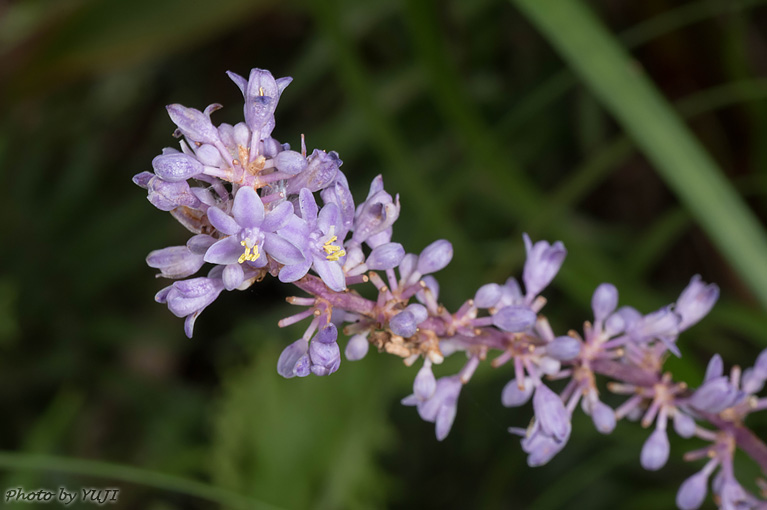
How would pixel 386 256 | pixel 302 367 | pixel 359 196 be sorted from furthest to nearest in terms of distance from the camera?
pixel 359 196 → pixel 386 256 → pixel 302 367

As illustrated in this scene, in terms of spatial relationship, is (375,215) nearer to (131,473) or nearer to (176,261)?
(176,261)

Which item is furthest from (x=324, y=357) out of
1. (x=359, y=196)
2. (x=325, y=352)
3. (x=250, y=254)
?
(x=359, y=196)

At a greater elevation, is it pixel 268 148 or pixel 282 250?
pixel 268 148

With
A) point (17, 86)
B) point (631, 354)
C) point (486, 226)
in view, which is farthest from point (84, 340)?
point (631, 354)

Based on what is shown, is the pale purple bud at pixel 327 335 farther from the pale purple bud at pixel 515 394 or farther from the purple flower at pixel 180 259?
the pale purple bud at pixel 515 394

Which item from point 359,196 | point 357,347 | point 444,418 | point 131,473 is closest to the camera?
point 357,347

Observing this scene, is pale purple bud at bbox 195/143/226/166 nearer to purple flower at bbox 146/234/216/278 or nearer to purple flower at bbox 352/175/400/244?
purple flower at bbox 146/234/216/278

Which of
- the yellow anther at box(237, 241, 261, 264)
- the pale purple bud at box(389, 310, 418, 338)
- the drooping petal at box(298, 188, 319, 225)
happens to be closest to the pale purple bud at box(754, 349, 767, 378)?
the pale purple bud at box(389, 310, 418, 338)
